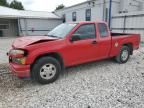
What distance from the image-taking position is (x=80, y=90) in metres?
3.72

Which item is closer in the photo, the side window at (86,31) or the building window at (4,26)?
the side window at (86,31)

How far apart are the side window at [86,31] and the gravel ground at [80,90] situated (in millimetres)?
1267

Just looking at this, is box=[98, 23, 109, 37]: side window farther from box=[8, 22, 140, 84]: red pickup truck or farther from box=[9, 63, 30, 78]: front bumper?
box=[9, 63, 30, 78]: front bumper

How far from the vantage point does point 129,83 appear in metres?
4.12

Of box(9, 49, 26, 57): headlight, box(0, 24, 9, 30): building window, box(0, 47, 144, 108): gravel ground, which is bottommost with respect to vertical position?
box(0, 47, 144, 108): gravel ground

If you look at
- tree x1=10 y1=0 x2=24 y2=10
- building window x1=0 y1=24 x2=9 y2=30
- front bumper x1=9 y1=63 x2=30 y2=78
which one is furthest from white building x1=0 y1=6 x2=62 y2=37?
tree x1=10 y1=0 x2=24 y2=10

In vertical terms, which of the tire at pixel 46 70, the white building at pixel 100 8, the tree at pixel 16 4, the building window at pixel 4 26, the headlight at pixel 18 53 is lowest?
the tire at pixel 46 70

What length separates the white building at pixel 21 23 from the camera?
18703 mm

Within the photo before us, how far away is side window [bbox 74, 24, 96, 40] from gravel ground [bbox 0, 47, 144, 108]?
49.9 inches

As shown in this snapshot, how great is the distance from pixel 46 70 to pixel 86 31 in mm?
1868

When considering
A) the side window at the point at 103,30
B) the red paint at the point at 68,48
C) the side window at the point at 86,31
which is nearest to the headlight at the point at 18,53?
the red paint at the point at 68,48

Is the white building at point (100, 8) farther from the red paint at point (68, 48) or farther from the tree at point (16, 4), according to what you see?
the tree at point (16, 4)

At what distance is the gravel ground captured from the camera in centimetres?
314

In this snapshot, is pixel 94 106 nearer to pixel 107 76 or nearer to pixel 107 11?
pixel 107 76
